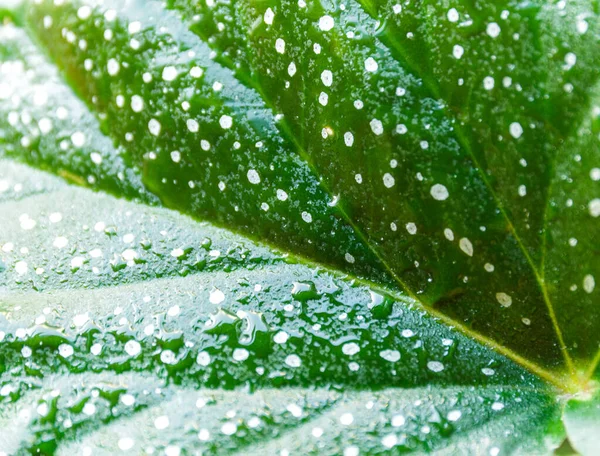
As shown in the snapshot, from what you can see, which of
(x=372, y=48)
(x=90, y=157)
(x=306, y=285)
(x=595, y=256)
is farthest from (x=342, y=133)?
(x=90, y=157)

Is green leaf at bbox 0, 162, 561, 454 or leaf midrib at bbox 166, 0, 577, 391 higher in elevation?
leaf midrib at bbox 166, 0, 577, 391

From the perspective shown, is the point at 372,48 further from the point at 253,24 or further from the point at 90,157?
the point at 90,157

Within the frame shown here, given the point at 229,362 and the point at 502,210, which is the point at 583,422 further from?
the point at 229,362

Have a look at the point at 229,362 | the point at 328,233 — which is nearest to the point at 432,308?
the point at 328,233

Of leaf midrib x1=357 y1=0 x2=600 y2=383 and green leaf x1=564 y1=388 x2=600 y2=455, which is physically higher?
leaf midrib x1=357 y1=0 x2=600 y2=383

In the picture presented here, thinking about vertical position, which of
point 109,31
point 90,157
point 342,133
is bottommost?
point 90,157

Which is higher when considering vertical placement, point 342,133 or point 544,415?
point 342,133

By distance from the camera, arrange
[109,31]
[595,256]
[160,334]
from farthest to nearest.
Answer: [109,31], [160,334], [595,256]

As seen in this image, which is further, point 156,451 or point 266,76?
point 266,76

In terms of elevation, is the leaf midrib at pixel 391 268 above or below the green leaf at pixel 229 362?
above
